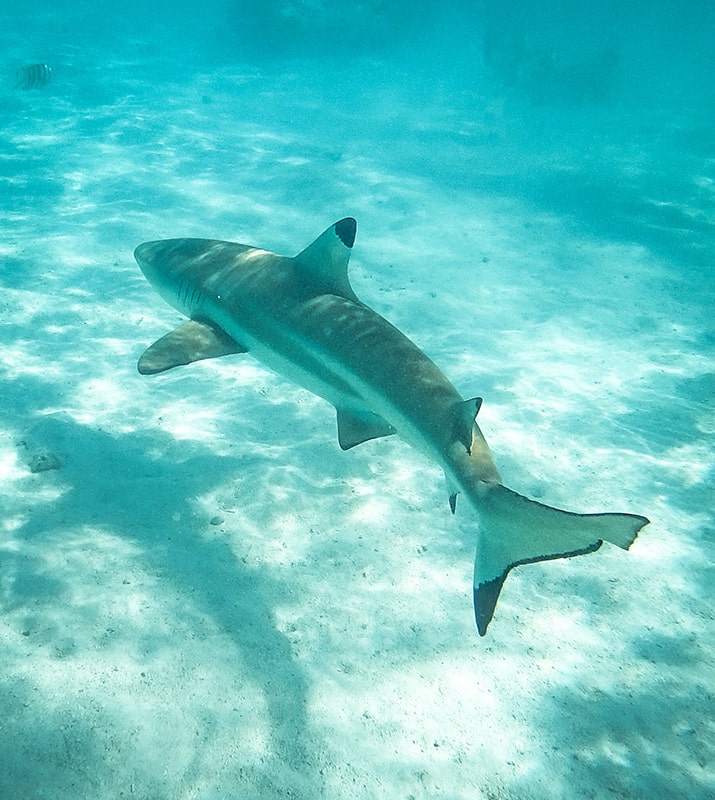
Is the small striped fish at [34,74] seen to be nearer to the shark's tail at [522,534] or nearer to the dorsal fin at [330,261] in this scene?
the dorsal fin at [330,261]

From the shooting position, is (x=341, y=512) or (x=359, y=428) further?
(x=341, y=512)

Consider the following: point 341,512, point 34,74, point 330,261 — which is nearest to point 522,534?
point 330,261

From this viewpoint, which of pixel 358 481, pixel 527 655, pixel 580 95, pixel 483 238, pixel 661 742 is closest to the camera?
pixel 661 742

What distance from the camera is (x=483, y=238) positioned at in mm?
13883

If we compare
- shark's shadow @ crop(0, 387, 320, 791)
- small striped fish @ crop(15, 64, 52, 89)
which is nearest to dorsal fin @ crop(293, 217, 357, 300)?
shark's shadow @ crop(0, 387, 320, 791)

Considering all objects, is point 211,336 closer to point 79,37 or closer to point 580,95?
point 580,95

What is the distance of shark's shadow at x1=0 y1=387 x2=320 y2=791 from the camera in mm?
3875

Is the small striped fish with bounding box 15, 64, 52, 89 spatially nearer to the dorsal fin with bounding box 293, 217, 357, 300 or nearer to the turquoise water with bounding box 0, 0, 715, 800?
the turquoise water with bounding box 0, 0, 715, 800

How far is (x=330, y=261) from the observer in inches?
163

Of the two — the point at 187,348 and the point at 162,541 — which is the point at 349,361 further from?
the point at 162,541

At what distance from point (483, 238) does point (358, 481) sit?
9.91 m

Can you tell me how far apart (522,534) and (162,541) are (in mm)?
3404

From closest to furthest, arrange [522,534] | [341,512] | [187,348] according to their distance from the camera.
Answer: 1. [522,534]
2. [187,348]
3. [341,512]

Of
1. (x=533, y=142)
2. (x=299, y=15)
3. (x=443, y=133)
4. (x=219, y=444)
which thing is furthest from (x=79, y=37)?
(x=219, y=444)
